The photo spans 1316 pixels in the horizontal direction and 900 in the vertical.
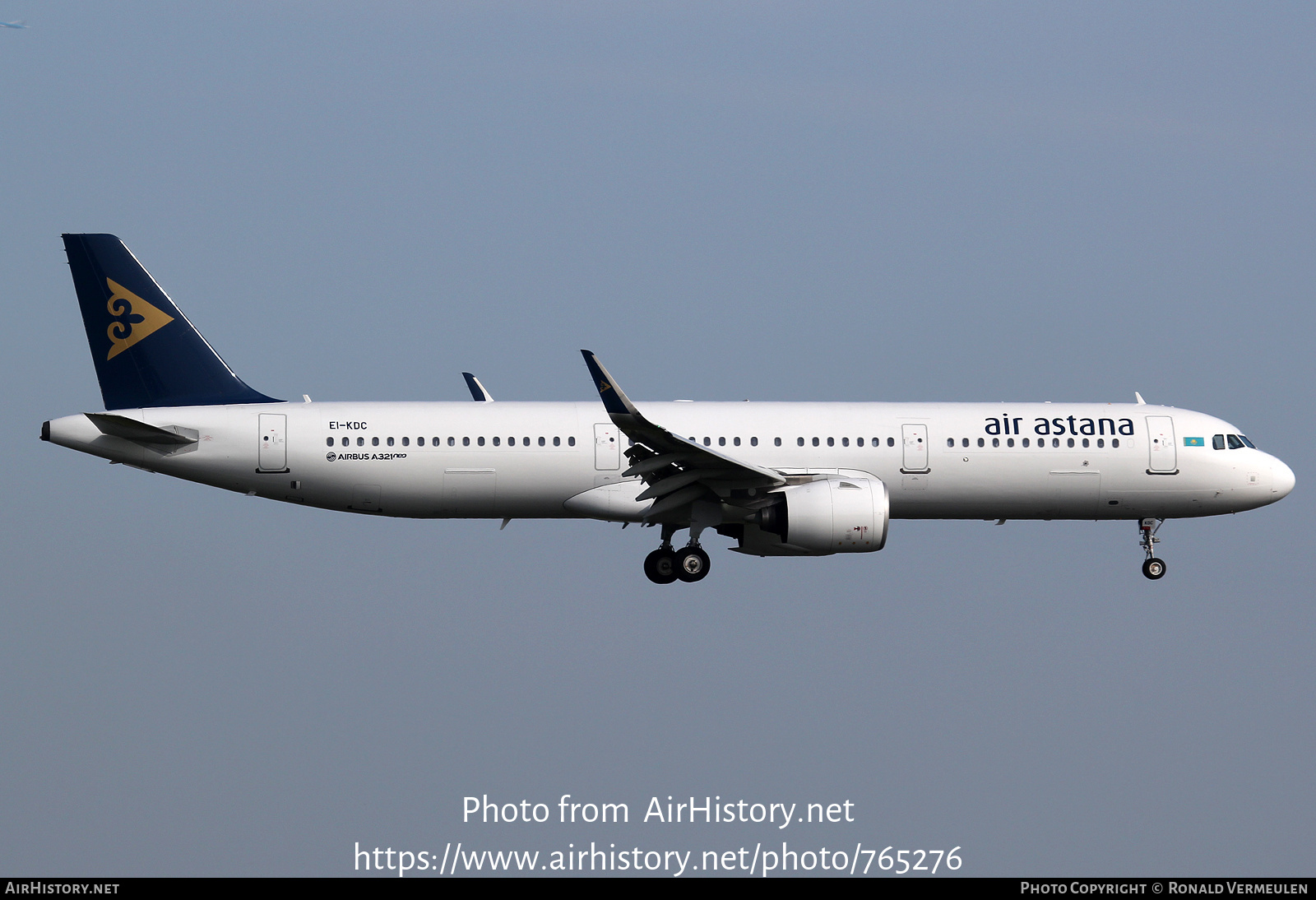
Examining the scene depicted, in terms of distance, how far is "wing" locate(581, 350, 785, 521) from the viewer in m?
25.0

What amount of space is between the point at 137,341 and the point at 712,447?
39.4ft

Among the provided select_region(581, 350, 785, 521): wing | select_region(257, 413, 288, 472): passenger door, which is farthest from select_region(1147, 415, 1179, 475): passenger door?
select_region(257, 413, 288, 472): passenger door

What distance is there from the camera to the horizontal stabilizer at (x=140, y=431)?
27.0 m

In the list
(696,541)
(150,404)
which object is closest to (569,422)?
(696,541)

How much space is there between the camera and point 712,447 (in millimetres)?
28625

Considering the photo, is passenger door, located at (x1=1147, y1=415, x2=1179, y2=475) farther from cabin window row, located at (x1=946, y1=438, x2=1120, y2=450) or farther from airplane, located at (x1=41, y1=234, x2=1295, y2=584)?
cabin window row, located at (x1=946, y1=438, x2=1120, y2=450)

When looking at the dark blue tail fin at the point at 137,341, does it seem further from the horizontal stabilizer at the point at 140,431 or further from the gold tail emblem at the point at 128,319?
the horizontal stabilizer at the point at 140,431

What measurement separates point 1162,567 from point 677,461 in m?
11.6

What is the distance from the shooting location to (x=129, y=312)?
1129 inches

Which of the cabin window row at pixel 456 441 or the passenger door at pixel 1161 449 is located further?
the passenger door at pixel 1161 449

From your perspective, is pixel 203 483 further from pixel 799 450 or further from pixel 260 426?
pixel 799 450

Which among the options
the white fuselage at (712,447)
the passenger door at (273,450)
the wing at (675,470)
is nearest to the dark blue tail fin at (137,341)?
the white fuselage at (712,447)

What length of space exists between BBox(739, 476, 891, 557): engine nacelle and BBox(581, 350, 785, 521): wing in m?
0.63

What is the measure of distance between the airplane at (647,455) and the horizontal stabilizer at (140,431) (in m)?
0.04
